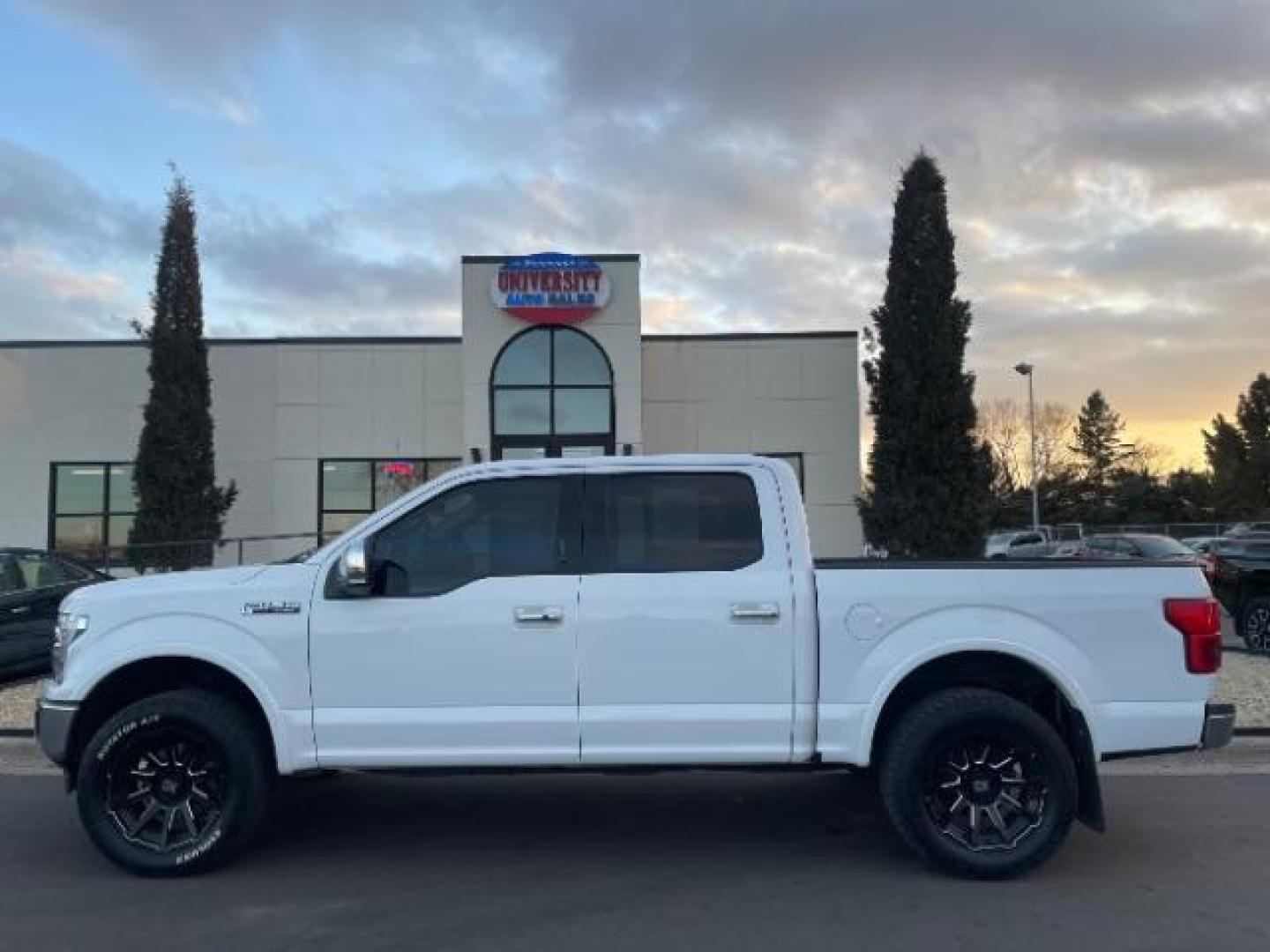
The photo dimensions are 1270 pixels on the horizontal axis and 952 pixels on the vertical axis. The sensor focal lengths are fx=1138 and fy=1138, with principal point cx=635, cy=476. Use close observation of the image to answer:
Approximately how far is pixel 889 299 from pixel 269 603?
1132 cm

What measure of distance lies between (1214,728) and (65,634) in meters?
5.70

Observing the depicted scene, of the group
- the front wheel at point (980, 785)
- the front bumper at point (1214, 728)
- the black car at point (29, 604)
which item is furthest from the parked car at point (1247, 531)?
the black car at point (29, 604)

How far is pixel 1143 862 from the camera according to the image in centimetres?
587

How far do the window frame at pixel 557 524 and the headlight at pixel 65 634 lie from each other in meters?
1.29

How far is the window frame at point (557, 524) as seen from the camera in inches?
221

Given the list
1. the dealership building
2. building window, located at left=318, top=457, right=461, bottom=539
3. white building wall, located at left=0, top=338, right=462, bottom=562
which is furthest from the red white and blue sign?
building window, located at left=318, top=457, right=461, bottom=539

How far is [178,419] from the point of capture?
63.7ft

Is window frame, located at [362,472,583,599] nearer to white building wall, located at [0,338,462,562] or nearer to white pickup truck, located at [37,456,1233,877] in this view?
white pickup truck, located at [37,456,1233,877]

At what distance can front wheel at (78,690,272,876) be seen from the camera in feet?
18.3

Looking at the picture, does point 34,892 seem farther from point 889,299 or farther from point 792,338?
point 792,338

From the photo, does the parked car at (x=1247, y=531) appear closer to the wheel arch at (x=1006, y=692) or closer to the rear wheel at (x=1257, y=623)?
the rear wheel at (x=1257, y=623)

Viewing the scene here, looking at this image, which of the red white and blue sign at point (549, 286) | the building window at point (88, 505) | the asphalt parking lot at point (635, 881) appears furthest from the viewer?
the building window at point (88, 505)

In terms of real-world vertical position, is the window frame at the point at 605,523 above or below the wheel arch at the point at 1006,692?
above

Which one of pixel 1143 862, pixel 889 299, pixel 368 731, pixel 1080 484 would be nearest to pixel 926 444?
pixel 889 299
